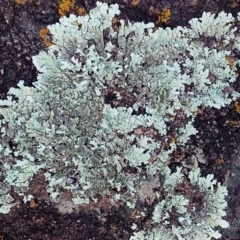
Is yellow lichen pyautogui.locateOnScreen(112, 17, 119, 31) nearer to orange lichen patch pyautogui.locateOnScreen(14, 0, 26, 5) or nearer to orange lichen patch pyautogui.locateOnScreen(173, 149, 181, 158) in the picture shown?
orange lichen patch pyautogui.locateOnScreen(14, 0, 26, 5)

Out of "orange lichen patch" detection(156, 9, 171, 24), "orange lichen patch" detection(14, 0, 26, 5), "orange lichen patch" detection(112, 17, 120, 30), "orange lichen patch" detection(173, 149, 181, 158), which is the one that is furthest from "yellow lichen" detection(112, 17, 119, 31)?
"orange lichen patch" detection(173, 149, 181, 158)

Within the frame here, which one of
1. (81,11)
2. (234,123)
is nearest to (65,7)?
(81,11)

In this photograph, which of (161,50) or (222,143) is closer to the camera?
(161,50)

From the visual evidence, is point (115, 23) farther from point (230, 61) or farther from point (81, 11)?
point (230, 61)

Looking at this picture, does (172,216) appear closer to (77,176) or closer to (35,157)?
(77,176)

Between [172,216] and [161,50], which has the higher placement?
[161,50]

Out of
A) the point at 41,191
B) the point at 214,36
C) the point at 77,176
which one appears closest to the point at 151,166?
the point at 77,176

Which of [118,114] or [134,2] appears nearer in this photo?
[118,114]

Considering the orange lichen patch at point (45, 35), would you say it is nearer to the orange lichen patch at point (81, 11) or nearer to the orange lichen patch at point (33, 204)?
the orange lichen patch at point (81, 11)

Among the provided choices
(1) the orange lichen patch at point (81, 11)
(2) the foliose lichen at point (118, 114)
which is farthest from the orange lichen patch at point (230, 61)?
(1) the orange lichen patch at point (81, 11)
